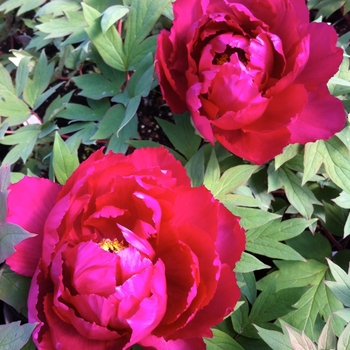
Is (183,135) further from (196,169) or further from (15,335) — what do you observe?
(15,335)

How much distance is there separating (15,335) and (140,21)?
0.58 m

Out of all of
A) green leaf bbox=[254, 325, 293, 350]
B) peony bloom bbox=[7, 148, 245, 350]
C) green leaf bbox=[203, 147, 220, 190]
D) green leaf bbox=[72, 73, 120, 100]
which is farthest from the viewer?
green leaf bbox=[72, 73, 120, 100]

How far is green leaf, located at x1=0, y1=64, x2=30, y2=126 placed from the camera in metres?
0.86

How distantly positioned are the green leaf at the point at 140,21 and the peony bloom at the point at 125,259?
0.35 meters

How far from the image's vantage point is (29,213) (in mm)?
536

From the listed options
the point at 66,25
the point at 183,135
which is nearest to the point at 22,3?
the point at 66,25

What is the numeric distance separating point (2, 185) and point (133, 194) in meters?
0.17

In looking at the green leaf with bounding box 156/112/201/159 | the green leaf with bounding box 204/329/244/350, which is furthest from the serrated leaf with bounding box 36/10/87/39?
the green leaf with bounding box 204/329/244/350

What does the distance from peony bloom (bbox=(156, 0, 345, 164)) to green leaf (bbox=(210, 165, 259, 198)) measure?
80mm

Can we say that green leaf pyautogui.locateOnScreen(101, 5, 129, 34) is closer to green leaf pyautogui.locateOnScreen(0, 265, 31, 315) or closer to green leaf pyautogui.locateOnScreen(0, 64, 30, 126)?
green leaf pyautogui.locateOnScreen(0, 64, 30, 126)

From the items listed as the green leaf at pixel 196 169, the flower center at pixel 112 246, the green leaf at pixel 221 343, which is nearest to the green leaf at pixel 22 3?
the green leaf at pixel 196 169

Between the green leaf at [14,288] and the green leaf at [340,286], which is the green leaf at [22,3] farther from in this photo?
the green leaf at [340,286]

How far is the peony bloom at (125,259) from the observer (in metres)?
0.46

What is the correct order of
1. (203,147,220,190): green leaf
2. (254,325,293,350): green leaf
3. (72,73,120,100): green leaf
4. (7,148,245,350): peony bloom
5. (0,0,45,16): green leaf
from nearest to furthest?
1. (7,148,245,350): peony bloom
2. (254,325,293,350): green leaf
3. (203,147,220,190): green leaf
4. (72,73,120,100): green leaf
5. (0,0,45,16): green leaf
